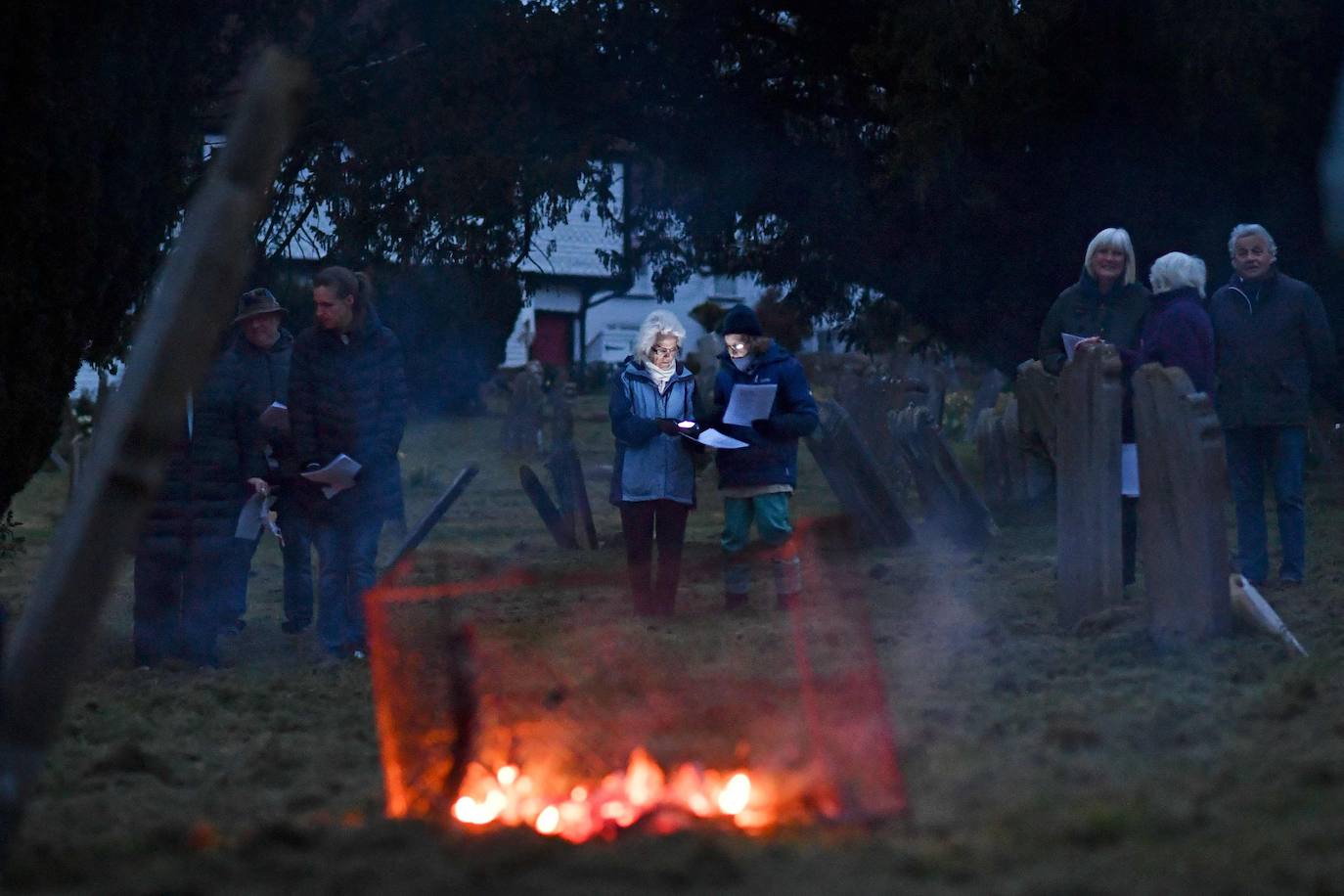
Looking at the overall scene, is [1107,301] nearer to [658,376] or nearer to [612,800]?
[658,376]

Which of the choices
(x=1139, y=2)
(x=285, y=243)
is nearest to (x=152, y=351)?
(x=285, y=243)

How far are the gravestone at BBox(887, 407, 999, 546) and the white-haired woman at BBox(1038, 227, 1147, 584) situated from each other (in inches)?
154

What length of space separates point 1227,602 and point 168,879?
5135 mm

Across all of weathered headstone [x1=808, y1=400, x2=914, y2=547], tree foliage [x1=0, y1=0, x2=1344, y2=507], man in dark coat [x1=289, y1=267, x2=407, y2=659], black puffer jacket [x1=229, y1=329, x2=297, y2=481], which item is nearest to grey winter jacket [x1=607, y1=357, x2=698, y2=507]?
man in dark coat [x1=289, y1=267, x2=407, y2=659]

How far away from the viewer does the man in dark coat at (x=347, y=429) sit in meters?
8.48

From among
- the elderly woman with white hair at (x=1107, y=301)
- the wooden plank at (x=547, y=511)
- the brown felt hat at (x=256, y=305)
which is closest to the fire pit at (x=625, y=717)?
the brown felt hat at (x=256, y=305)

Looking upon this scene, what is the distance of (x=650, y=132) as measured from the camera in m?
15.3

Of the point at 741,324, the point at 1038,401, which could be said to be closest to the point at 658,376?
the point at 741,324

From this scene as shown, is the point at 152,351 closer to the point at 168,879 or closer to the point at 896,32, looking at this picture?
the point at 168,879

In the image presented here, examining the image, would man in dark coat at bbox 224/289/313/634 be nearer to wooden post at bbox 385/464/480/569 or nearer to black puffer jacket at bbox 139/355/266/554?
black puffer jacket at bbox 139/355/266/554

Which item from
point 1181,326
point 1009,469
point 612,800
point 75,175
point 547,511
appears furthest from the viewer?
point 1009,469

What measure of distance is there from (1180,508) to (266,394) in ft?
14.8

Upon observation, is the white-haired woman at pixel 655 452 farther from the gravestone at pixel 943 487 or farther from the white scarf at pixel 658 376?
the gravestone at pixel 943 487

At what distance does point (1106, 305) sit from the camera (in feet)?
31.0
